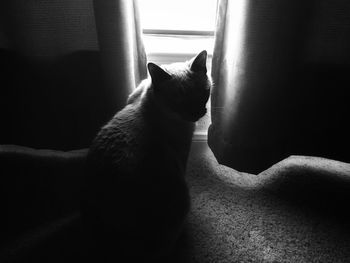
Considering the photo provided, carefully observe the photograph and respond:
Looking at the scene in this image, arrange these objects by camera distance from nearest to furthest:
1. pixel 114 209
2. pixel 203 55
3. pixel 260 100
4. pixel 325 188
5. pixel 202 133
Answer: pixel 114 209 → pixel 203 55 → pixel 260 100 → pixel 325 188 → pixel 202 133

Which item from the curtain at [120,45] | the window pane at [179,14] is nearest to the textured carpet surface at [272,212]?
the curtain at [120,45]

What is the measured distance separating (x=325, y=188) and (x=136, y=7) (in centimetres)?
103

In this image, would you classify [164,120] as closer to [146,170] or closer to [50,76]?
[146,170]

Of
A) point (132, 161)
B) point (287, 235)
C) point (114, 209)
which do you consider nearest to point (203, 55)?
point (132, 161)

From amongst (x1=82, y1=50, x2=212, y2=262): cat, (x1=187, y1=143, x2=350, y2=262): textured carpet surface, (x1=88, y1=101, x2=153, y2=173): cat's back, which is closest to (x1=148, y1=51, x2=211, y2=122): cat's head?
(x1=82, y1=50, x2=212, y2=262): cat

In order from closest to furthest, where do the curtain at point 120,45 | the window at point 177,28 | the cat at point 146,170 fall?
the cat at point 146,170, the curtain at point 120,45, the window at point 177,28

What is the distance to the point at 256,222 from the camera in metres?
0.93

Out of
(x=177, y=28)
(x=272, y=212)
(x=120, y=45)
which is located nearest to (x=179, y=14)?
(x=177, y=28)

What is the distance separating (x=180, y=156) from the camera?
89 centimetres

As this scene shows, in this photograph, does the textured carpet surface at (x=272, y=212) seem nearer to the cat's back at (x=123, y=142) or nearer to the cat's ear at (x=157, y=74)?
the cat's back at (x=123, y=142)

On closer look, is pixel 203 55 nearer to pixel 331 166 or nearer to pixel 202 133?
pixel 202 133

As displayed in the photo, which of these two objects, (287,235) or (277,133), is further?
(277,133)

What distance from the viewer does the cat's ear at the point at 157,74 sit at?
2.44 ft

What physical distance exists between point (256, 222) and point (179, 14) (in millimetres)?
921
